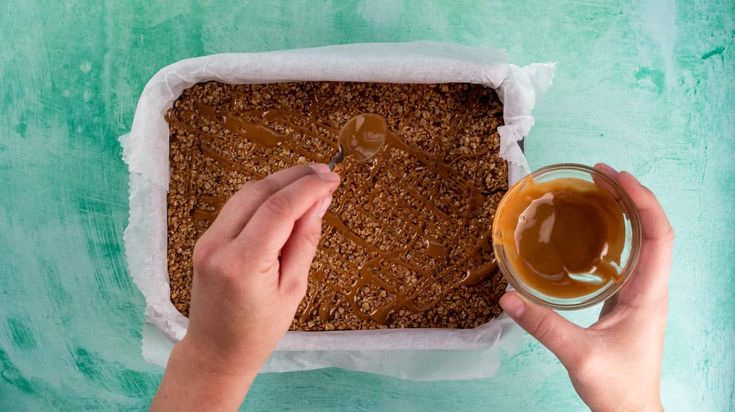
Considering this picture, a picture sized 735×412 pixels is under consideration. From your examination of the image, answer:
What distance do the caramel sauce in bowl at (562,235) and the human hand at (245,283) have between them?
12.5 inches

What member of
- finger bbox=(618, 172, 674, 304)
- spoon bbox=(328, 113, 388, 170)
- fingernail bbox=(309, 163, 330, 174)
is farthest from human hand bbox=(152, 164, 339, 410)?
finger bbox=(618, 172, 674, 304)

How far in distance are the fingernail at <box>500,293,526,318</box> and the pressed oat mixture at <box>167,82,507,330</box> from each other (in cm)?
17

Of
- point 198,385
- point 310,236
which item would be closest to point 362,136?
point 310,236

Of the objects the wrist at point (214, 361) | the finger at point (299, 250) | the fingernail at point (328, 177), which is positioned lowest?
the wrist at point (214, 361)

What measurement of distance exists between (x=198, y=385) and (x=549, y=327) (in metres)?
0.54

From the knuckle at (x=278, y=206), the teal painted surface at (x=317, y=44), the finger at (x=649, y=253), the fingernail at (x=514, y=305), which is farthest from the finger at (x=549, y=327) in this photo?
the knuckle at (x=278, y=206)

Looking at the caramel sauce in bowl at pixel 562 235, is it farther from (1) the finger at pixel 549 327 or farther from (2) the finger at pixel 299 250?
(2) the finger at pixel 299 250

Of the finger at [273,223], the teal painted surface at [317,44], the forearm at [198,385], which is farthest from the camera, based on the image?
the teal painted surface at [317,44]

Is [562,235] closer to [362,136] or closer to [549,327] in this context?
[549,327]

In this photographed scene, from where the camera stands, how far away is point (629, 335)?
961mm

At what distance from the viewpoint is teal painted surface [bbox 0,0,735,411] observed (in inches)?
46.8

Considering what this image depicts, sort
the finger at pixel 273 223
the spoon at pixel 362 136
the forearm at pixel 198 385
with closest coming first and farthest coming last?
the finger at pixel 273 223, the forearm at pixel 198 385, the spoon at pixel 362 136

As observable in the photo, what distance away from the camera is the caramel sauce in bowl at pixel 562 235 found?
37.6 inches

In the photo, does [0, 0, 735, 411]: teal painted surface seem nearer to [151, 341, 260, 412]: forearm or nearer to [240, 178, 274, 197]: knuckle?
[151, 341, 260, 412]: forearm
